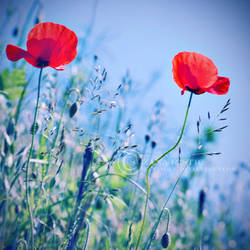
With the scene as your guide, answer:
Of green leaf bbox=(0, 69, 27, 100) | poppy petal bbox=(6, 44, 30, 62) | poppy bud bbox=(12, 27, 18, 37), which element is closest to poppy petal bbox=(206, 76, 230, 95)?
poppy petal bbox=(6, 44, 30, 62)

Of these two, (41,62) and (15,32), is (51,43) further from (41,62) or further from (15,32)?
(15,32)

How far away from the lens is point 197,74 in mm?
593

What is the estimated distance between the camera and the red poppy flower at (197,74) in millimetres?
584

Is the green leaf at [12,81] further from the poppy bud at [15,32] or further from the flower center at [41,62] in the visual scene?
the flower center at [41,62]

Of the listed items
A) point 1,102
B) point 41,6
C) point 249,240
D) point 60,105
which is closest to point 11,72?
point 1,102

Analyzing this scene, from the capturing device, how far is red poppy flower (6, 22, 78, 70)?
0.59 metres

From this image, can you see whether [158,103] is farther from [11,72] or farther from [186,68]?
[11,72]

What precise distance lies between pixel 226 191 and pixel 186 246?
842 millimetres

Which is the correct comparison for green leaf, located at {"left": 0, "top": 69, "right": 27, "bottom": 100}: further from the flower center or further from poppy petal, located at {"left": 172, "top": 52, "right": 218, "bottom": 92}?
poppy petal, located at {"left": 172, "top": 52, "right": 218, "bottom": 92}

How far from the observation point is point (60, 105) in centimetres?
123

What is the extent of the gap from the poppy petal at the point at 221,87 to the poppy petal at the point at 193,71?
0.12 ft

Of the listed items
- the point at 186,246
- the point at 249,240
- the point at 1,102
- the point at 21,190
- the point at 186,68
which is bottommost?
the point at 249,240

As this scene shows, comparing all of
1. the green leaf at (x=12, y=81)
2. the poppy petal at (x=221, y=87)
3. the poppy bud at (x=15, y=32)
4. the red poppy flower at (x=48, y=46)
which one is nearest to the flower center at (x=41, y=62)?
the red poppy flower at (x=48, y=46)

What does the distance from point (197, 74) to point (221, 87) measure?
92 mm
